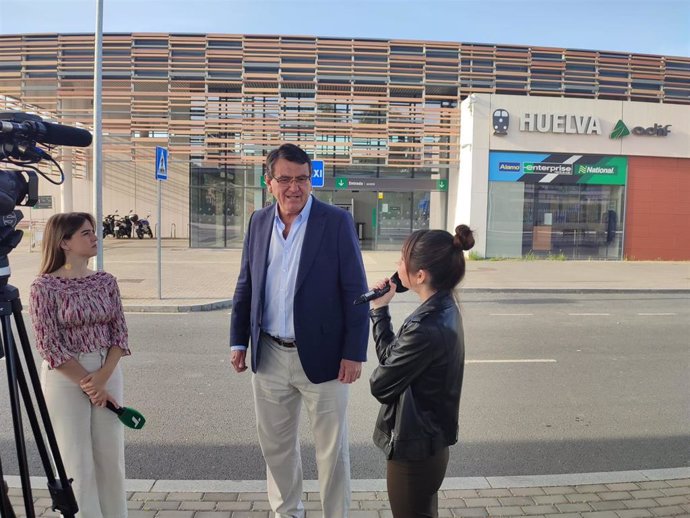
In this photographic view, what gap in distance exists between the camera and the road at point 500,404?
387cm

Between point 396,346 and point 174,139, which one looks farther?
point 174,139

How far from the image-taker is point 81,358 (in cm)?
263

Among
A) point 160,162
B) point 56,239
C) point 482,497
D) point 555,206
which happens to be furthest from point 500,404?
point 555,206

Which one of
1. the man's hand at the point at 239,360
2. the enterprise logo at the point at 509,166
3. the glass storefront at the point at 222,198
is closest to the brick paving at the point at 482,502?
the man's hand at the point at 239,360

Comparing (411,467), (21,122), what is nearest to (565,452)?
(411,467)

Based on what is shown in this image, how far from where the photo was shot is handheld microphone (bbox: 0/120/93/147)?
5.82ft

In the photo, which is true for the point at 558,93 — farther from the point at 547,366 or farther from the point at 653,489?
the point at 653,489

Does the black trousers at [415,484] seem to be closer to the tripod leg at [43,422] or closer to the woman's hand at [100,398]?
the tripod leg at [43,422]

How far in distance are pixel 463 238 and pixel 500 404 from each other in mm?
3364

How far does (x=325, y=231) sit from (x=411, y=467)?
119cm

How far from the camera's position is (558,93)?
2166 cm

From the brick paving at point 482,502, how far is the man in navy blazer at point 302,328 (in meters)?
0.31

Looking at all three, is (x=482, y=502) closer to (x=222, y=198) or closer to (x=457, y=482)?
(x=457, y=482)

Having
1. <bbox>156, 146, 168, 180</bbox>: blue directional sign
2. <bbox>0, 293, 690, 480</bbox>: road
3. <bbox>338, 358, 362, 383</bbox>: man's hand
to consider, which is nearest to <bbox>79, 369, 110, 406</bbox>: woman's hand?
<bbox>338, 358, 362, 383</bbox>: man's hand
